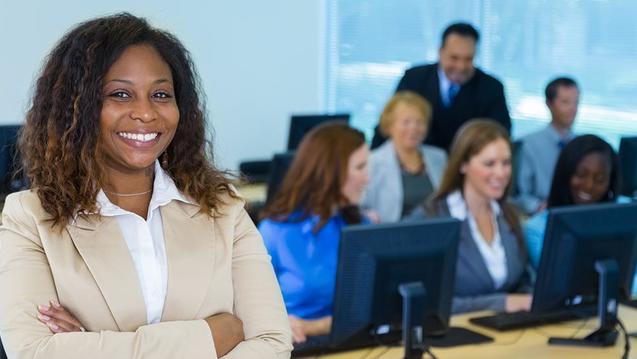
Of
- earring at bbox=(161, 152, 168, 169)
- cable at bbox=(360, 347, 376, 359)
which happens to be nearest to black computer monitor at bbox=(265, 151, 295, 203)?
cable at bbox=(360, 347, 376, 359)

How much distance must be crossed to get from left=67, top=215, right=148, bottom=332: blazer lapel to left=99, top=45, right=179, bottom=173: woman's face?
0.46 ft

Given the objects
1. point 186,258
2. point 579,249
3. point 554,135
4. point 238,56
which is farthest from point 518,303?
point 238,56

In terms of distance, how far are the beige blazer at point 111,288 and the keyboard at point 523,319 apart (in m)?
1.56

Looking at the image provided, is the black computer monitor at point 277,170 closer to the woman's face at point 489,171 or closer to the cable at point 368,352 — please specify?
the woman's face at point 489,171

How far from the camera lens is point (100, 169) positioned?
6.49 ft

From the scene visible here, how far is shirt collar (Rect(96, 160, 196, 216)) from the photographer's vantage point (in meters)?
1.97

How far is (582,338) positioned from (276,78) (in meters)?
4.64

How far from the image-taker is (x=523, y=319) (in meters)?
3.47

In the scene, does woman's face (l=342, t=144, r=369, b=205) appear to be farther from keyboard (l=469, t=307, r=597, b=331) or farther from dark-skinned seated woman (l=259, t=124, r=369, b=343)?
keyboard (l=469, t=307, r=597, b=331)

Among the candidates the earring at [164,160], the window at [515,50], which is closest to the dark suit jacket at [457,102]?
the window at [515,50]

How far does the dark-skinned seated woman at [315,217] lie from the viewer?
3.64 m

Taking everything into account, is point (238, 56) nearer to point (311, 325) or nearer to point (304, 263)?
point (304, 263)

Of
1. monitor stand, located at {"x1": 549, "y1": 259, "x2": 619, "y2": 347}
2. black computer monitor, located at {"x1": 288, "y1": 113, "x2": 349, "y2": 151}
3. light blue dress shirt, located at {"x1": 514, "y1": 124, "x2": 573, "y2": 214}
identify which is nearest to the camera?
monitor stand, located at {"x1": 549, "y1": 259, "x2": 619, "y2": 347}

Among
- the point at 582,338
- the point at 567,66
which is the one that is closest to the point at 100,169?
the point at 582,338
